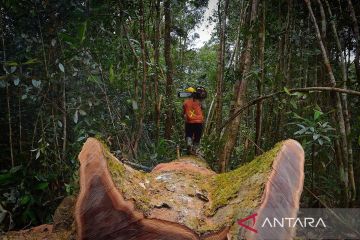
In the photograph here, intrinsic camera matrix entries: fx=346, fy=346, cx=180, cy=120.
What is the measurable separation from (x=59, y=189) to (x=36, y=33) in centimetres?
208

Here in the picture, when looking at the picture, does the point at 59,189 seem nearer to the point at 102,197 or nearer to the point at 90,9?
the point at 90,9

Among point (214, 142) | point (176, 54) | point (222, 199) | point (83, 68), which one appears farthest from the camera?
point (176, 54)

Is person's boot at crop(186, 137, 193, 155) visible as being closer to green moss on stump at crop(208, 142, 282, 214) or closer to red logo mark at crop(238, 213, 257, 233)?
green moss on stump at crop(208, 142, 282, 214)

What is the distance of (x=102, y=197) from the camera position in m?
1.80

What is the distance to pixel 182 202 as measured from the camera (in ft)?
6.75

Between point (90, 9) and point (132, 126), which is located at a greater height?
point (90, 9)

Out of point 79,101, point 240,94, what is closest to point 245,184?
point 240,94

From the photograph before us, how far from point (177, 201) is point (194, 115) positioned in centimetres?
364

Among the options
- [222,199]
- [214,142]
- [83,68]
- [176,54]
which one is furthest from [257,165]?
[176,54]

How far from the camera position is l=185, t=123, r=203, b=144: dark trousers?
574 cm

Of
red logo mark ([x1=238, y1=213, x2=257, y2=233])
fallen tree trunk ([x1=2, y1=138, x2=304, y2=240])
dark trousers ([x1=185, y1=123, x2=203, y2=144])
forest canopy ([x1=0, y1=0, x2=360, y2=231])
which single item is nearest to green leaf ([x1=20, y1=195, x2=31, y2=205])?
forest canopy ([x1=0, y1=0, x2=360, y2=231])

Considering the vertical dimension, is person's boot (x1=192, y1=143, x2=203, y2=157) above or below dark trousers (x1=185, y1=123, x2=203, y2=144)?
below

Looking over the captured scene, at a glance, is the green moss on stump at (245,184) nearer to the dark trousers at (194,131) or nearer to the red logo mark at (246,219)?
the red logo mark at (246,219)

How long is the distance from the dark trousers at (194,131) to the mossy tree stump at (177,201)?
3.48m
